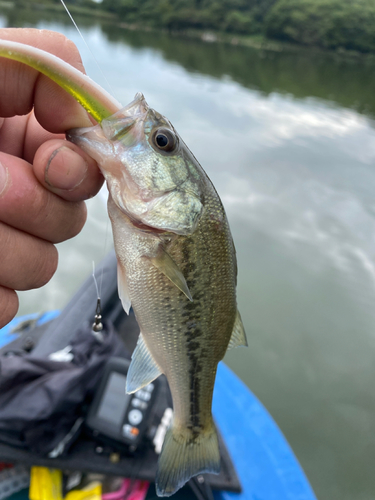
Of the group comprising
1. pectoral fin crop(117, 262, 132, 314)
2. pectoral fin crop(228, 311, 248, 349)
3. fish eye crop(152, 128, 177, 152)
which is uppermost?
fish eye crop(152, 128, 177, 152)

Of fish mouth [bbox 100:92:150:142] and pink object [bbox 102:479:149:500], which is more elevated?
fish mouth [bbox 100:92:150:142]

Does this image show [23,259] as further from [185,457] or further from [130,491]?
[130,491]

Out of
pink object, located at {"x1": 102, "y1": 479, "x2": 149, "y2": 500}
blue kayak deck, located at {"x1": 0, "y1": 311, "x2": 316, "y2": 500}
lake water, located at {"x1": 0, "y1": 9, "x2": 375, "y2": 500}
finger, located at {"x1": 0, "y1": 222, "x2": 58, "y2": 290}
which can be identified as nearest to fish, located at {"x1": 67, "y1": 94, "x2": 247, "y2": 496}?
finger, located at {"x1": 0, "y1": 222, "x2": 58, "y2": 290}


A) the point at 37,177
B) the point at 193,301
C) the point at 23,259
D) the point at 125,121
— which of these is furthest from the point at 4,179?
the point at 193,301

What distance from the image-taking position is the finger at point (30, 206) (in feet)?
3.34

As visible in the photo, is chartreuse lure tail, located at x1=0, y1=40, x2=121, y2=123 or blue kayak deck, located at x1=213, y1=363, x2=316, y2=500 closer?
chartreuse lure tail, located at x1=0, y1=40, x2=121, y2=123

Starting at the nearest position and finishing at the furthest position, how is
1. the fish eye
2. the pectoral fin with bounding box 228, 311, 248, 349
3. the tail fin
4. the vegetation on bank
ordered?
the fish eye
the tail fin
the pectoral fin with bounding box 228, 311, 248, 349
the vegetation on bank

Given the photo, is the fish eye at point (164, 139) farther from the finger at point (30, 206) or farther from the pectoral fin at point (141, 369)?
the pectoral fin at point (141, 369)

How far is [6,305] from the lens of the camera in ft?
3.86

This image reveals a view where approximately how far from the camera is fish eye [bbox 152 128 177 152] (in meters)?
1.10

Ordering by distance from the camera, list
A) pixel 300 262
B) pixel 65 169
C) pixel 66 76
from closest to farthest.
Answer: pixel 66 76 < pixel 65 169 < pixel 300 262

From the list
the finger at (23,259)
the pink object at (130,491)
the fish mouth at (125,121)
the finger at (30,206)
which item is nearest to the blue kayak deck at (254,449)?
the pink object at (130,491)

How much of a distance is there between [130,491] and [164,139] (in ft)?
7.07

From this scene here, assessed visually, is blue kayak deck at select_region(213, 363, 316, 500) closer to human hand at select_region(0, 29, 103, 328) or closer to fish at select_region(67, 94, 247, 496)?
fish at select_region(67, 94, 247, 496)
